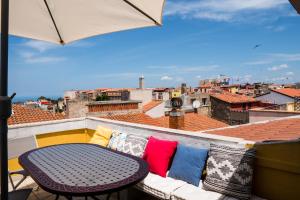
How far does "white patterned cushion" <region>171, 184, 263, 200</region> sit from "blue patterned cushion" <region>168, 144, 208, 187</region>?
135 millimetres

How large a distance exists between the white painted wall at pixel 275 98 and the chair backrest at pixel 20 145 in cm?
2841

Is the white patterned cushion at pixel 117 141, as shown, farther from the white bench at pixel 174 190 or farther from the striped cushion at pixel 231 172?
the striped cushion at pixel 231 172

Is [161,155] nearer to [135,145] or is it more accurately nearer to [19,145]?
[135,145]

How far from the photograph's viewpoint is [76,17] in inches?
117

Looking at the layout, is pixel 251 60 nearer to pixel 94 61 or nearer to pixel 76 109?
pixel 94 61

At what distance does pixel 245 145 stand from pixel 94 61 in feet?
108

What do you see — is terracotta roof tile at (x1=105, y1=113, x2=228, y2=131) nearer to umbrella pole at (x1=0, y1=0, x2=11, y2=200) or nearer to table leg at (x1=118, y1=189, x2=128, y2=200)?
table leg at (x1=118, y1=189, x2=128, y2=200)

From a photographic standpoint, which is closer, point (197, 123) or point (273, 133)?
point (273, 133)

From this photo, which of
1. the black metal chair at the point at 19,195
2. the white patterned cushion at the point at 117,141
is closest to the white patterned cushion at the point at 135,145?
the white patterned cushion at the point at 117,141

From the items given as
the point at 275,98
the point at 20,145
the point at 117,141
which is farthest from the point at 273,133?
the point at 275,98

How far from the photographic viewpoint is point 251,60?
4669cm

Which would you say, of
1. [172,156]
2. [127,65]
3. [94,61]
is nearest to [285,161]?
[172,156]

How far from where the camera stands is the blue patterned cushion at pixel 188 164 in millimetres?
3420

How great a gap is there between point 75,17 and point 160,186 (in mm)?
2320
